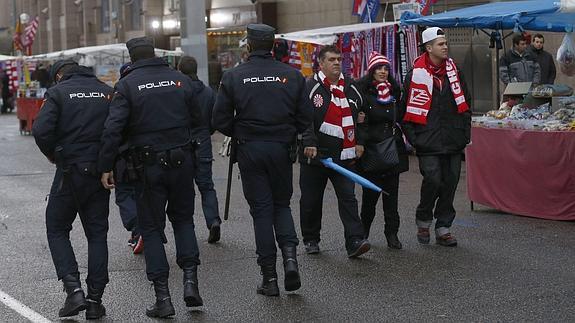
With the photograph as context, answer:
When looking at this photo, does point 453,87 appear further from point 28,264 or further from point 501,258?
point 28,264

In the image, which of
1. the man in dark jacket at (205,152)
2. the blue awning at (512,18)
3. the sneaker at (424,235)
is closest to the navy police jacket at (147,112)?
the man in dark jacket at (205,152)

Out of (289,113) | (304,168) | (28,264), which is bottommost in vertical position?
(28,264)

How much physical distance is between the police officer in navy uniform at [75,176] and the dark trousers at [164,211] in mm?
320

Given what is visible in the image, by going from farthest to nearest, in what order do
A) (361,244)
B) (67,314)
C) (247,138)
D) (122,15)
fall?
(122,15)
(361,244)
(247,138)
(67,314)

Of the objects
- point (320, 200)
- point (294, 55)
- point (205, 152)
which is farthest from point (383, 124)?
point (294, 55)

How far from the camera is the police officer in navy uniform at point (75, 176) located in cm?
702

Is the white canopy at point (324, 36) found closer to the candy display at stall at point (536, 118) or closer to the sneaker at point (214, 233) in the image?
the candy display at stall at point (536, 118)

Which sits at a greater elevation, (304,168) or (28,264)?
(304,168)

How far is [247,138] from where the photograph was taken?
7516 mm

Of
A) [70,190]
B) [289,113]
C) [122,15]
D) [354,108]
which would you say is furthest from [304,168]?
[122,15]

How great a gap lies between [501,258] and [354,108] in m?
1.72

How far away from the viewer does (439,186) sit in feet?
30.5

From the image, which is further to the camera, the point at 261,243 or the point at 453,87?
the point at 453,87

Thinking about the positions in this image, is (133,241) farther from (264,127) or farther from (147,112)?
(147,112)
